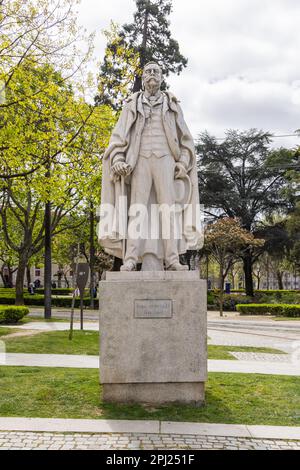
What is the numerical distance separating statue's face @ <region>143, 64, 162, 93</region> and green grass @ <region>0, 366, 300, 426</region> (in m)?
4.19

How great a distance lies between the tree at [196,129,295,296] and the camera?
3738cm

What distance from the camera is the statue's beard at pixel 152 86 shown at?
20.9ft

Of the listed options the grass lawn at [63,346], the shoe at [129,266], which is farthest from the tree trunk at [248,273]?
the shoe at [129,266]

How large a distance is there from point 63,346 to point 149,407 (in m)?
5.38

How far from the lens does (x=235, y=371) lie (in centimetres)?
770

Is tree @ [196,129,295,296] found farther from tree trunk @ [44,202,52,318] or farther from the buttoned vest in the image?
the buttoned vest

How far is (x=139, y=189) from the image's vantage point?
6.18 metres

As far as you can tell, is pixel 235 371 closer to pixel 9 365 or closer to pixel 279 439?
pixel 279 439

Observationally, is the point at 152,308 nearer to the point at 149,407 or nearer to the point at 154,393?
the point at 154,393

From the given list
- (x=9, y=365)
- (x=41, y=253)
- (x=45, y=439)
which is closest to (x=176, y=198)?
(x=45, y=439)

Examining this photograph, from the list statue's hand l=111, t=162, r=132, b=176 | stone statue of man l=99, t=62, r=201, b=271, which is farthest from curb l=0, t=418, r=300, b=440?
statue's hand l=111, t=162, r=132, b=176

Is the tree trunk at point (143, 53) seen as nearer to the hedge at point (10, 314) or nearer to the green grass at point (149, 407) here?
the hedge at point (10, 314)

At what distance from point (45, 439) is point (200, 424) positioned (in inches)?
63.0

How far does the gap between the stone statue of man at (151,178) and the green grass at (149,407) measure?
1795 millimetres
